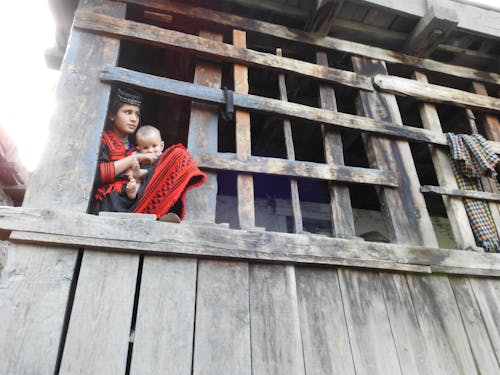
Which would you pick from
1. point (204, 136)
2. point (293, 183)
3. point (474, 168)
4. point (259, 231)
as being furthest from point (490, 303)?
point (204, 136)

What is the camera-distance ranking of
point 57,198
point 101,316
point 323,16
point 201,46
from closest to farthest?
point 101,316 < point 57,198 < point 201,46 < point 323,16

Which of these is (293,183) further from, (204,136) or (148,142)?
(148,142)

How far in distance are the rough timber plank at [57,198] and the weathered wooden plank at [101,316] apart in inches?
2.6

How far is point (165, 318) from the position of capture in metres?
1.99

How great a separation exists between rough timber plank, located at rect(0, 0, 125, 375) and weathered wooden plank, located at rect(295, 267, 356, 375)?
49.5 inches

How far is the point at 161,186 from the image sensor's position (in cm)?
243

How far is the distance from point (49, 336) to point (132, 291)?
41cm

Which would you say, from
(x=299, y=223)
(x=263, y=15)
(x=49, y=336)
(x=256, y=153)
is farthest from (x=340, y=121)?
(x=49, y=336)

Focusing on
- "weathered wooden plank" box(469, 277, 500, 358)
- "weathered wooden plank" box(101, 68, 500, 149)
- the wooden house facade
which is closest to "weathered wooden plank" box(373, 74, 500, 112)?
the wooden house facade

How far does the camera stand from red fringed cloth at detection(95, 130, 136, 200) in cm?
252

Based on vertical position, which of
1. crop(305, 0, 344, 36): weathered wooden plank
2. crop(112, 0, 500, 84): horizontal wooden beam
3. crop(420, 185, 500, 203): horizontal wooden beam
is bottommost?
crop(420, 185, 500, 203): horizontal wooden beam

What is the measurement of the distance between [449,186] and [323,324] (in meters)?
1.76

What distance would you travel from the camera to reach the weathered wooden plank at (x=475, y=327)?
2.37m

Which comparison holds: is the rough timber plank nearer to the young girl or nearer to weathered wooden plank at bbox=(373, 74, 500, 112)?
the young girl
